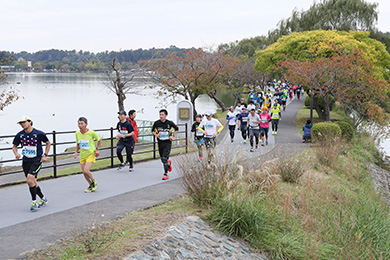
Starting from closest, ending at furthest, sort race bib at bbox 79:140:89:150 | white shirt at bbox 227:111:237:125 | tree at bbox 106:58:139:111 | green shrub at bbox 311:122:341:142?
race bib at bbox 79:140:89:150 < white shirt at bbox 227:111:237:125 < green shrub at bbox 311:122:341:142 < tree at bbox 106:58:139:111

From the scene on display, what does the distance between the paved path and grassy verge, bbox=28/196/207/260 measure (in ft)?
1.10

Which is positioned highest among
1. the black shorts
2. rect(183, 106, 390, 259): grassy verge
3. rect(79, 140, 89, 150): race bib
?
rect(79, 140, 89, 150): race bib

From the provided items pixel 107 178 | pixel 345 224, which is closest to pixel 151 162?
pixel 107 178

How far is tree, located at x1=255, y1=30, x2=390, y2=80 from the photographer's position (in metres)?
30.3

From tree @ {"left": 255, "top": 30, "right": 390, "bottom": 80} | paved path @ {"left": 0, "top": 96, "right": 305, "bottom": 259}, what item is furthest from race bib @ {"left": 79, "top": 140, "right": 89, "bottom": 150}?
tree @ {"left": 255, "top": 30, "right": 390, "bottom": 80}

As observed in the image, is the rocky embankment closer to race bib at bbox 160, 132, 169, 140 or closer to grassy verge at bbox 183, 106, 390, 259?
grassy verge at bbox 183, 106, 390, 259

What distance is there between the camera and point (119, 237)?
6277 mm

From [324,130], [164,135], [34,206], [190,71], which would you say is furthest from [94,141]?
[190,71]

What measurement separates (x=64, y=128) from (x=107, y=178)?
1271 inches

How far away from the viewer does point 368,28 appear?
140ft

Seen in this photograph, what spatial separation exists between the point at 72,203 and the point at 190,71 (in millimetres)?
31101

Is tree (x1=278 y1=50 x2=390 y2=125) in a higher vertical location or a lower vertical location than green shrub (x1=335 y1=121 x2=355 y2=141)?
higher

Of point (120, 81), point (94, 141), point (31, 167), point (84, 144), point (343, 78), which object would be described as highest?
point (343, 78)

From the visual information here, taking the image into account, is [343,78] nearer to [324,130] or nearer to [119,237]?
[324,130]
